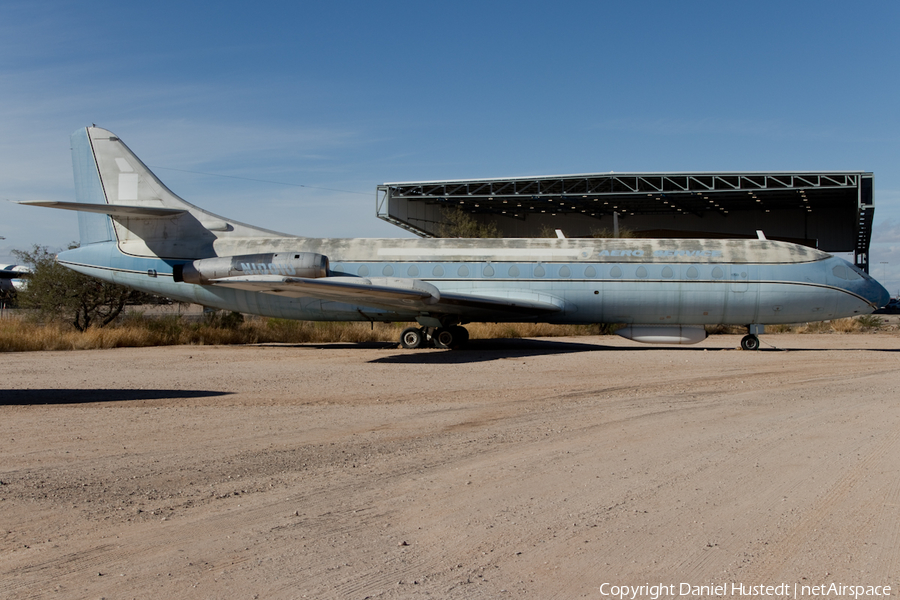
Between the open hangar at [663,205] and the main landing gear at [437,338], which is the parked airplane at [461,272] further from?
the open hangar at [663,205]

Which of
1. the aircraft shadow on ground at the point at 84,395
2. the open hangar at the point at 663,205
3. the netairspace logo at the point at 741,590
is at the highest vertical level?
the open hangar at the point at 663,205

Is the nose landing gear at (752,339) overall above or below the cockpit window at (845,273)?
below

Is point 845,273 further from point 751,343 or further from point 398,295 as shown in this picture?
point 398,295

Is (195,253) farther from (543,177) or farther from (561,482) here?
(543,177)

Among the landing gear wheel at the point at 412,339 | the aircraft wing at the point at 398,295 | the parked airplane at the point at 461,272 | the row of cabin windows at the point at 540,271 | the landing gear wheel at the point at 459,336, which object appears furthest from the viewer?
the landing gear wheel at the point at 412,339

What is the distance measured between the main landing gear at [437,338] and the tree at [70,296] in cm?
1232

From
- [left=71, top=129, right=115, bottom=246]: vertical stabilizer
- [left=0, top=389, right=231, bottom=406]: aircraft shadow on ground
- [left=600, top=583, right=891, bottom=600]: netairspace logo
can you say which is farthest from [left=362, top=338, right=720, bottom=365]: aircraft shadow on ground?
[left=600, top=583, right=891, bottom=600]: netairspace logo

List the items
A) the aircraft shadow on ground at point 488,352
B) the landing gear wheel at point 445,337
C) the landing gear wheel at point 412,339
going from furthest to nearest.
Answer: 1. the landing gear wheel at point 412,339
2. the landing gear wheel at point 445,337
3. the aircraft shadow on ground at point 488,352

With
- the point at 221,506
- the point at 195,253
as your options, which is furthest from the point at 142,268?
the point at 221,506

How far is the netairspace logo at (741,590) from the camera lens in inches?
165

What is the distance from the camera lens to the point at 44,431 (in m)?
8.70

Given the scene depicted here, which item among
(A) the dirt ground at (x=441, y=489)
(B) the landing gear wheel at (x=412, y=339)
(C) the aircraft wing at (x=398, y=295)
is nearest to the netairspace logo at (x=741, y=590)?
(A) the dirt ground at (x=441, y=489)

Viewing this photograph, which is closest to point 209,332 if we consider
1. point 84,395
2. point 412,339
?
point 412,339

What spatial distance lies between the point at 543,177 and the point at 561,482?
41.4 meters
